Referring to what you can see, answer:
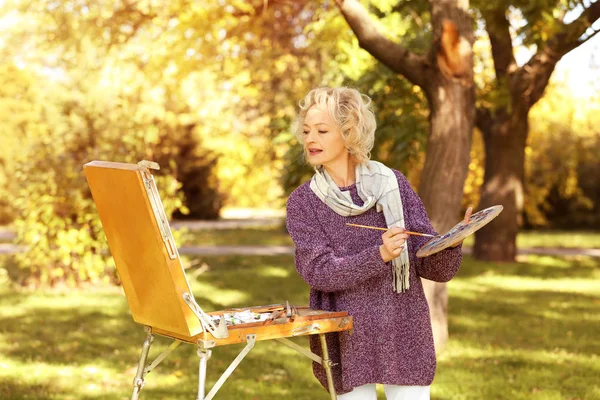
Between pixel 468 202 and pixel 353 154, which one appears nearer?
pixel 353 154

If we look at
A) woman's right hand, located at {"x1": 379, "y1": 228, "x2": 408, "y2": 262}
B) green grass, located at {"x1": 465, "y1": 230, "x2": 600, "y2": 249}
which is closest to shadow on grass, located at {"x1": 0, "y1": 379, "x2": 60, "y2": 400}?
woman's right hand, located at {"x1": 379, "y1": 228, "x2": 408, "y2": 262}

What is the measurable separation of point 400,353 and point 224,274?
32.7 feet

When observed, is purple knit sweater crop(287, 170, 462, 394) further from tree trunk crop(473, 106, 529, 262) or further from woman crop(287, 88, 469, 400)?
tree trunk crop(473, 106, 529, 262)

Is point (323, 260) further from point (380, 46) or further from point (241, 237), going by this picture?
point (241, 237)

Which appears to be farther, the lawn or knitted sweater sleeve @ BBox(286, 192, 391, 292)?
the lawn

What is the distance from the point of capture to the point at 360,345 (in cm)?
332

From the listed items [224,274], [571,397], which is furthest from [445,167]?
[224,274]

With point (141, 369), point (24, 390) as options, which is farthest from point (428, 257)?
A: point (24, 390)

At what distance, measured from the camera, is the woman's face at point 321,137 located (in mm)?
3334

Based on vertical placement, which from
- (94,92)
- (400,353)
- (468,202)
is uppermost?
(94,92)

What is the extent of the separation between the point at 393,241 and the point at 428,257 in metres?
0.34

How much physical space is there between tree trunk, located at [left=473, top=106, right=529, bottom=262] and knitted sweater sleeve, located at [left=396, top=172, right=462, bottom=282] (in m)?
11.5

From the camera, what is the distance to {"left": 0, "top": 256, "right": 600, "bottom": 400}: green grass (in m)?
6.27

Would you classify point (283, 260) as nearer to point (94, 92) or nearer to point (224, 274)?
point (224, 274)
